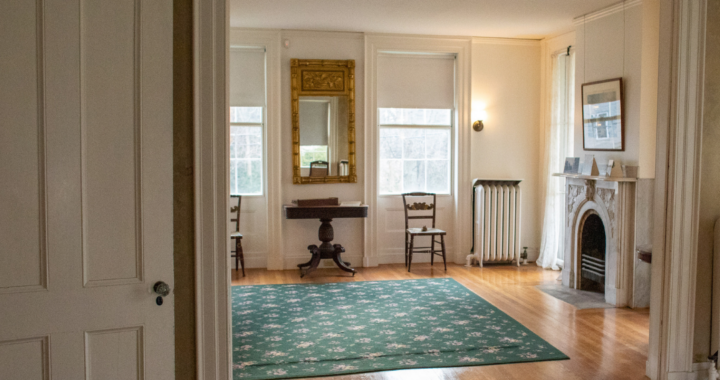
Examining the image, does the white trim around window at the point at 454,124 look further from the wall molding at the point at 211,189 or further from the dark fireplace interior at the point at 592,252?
the wall molding at the point at 211,189

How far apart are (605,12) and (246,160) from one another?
438 cm

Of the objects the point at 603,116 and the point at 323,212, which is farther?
the point at 323,212

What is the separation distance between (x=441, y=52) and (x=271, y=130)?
7.95 ft

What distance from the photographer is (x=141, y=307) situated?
2148 millimetres

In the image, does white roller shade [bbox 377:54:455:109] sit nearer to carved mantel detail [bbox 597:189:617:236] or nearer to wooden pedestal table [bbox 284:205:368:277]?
wooden pedestal table [bbox 284:205:368:277]

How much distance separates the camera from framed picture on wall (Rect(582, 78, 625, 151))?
544 centimetres

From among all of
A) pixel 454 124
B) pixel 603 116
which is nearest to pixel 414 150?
pixel 454 124

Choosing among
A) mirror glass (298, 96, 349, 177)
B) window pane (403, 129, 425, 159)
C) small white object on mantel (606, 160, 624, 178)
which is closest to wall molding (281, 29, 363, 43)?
mirror glass (298, 96, 349, 177)

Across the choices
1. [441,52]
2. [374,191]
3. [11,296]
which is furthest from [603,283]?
[11,296]

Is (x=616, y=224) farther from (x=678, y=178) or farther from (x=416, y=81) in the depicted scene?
(x=416, y=81)

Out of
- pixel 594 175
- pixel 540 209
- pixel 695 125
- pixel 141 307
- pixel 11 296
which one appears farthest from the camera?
pixel 540 209

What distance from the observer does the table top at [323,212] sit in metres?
6.51

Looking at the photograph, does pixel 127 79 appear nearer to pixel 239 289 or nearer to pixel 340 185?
pixel 239 289

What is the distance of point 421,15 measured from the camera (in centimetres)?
604
